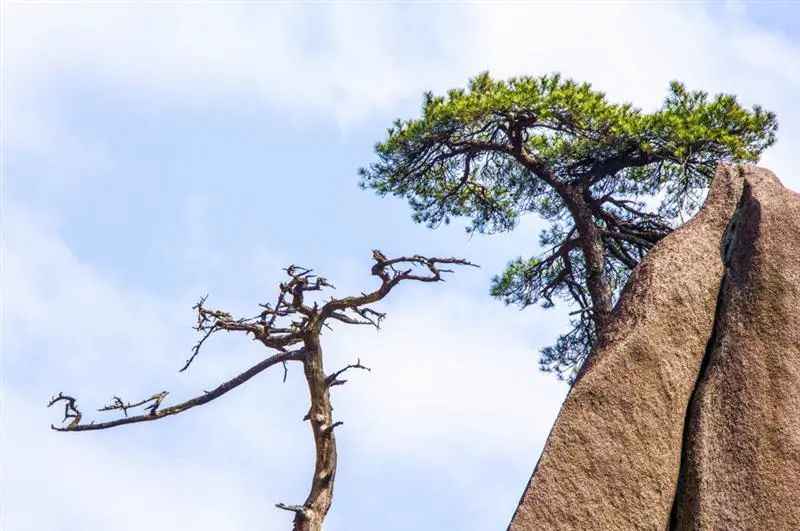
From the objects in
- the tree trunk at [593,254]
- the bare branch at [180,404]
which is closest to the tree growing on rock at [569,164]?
the tree trunk at [593,254]

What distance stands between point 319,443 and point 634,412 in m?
5.84

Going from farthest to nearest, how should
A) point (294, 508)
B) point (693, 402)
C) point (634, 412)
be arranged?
point (294, 508)
point (693, 402)
point (634, 412)

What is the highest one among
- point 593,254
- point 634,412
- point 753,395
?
point 593,254

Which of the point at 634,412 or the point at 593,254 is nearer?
the point at 634,412

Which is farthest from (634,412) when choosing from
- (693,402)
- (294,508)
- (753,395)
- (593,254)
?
(593,254)

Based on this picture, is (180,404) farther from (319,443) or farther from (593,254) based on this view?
(593,254)

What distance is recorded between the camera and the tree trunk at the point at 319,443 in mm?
12094

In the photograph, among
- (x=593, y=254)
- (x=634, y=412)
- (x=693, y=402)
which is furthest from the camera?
(x=593, y=254)

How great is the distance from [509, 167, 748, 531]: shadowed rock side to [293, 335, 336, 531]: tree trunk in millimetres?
5483

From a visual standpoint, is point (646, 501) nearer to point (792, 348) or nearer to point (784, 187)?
point (792, 348)

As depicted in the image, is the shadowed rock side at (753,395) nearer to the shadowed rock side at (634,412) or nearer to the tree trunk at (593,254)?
the shadowed rock side at (634,412)

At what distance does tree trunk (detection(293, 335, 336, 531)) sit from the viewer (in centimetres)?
1209

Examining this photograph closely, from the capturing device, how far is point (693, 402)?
24.8 feet

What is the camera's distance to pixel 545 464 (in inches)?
279
